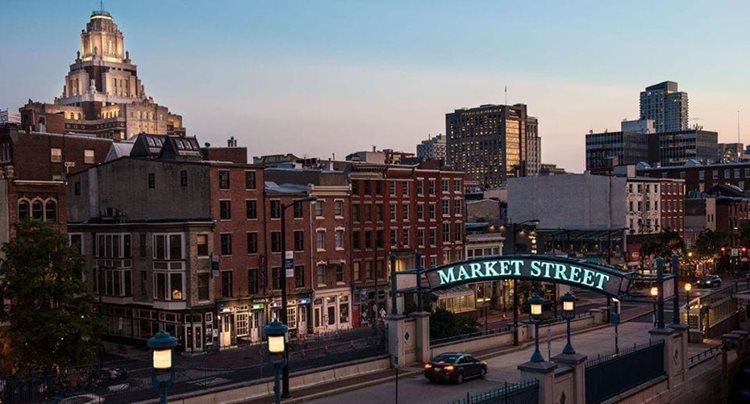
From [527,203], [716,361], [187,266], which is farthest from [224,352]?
[527,203]

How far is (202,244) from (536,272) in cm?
3431

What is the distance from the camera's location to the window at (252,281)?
68.1 metres

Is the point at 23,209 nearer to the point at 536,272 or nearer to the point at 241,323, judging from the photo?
the point at 241,323

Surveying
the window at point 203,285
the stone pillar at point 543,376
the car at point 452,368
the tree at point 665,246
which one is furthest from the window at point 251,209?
the tree at point 665,246

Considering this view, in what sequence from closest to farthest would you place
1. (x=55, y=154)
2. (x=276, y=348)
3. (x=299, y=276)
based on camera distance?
(x=276, y=348)
(x=299, y=276)
(x=55, y=154)

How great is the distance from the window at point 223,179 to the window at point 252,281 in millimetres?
7201

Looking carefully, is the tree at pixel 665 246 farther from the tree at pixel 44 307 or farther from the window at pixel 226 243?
the tree at pixel 44 307

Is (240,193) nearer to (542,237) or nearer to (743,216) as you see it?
(542,237)

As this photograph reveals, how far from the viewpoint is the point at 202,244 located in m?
64.9

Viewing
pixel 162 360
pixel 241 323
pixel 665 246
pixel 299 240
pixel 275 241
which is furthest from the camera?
pixel 665 246

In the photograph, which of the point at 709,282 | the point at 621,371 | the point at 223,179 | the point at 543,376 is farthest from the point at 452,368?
the point at 709,282

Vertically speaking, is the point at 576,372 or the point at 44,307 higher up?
the point at 44,307

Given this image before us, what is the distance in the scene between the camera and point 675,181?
12738cm

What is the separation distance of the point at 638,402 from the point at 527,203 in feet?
287
